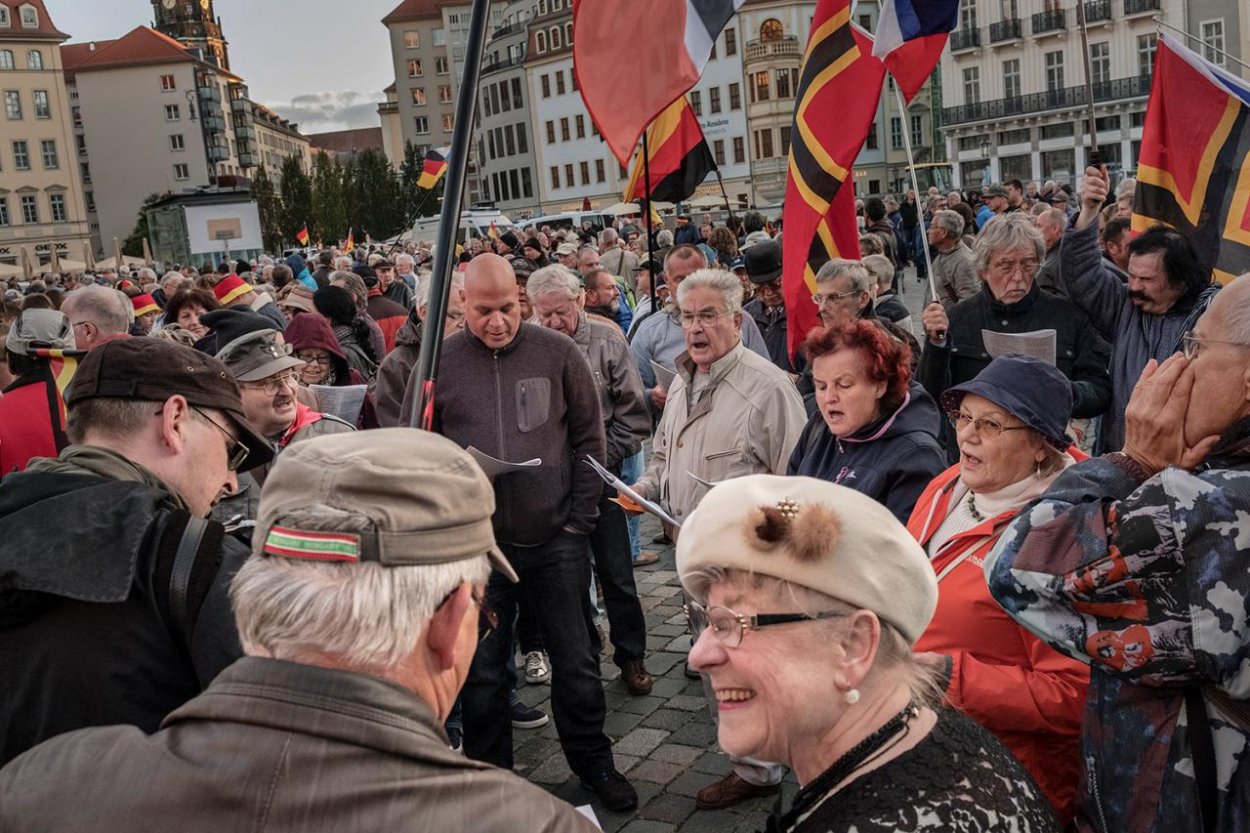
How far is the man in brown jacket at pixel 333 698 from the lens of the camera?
55.2 inches

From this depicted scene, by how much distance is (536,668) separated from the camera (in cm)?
597

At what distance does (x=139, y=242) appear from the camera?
3228 inches

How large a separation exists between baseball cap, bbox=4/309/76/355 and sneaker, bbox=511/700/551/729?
2571 mm

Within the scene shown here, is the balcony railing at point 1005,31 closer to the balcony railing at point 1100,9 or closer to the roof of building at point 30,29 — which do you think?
the balcony railing at point 1100,9

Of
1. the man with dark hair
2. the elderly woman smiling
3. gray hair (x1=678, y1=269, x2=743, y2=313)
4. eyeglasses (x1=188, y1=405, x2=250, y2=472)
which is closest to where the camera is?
the elderly woman smiling

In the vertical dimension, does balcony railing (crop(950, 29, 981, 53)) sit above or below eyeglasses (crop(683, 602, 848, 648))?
above

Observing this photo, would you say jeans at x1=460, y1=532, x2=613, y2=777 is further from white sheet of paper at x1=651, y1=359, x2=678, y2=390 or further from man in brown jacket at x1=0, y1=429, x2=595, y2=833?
man in brown jacket at x1=0, y1=429, x2=595, y2=833

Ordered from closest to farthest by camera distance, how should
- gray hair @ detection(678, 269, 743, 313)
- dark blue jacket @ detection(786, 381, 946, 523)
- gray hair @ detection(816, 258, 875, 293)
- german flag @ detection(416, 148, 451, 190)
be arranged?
1. dark blue jacket @ detection(786, 381, 946, 523)
2. gray hair @ detection(678, 269, 743, 313)
3. gray hair @ detection(816, 258, 875, 293)
4. german flag @ detection(416, 148, 451, 190)

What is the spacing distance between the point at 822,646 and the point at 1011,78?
220ft

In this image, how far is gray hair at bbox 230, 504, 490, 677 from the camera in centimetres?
152

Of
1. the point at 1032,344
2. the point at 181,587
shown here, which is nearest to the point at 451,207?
the point at 181,587

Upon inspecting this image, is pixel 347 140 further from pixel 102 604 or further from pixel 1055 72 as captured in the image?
pixel 102 604

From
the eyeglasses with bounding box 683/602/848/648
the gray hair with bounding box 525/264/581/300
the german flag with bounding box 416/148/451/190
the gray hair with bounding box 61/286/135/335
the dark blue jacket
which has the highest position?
the german flag with bounding box 416/148/451/190

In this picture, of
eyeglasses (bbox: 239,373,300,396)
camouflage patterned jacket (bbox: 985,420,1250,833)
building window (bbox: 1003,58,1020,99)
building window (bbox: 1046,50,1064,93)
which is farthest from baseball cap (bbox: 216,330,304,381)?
building window (bbox: 1003,58,1020,99)
